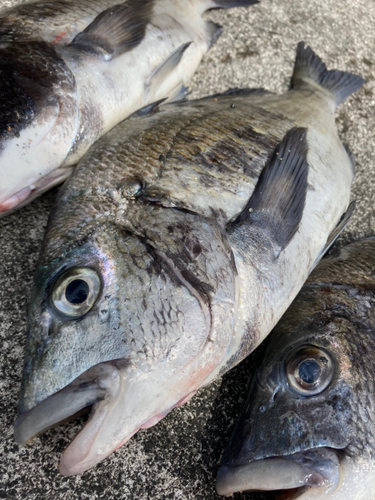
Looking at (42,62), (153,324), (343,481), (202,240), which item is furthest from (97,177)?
(343,481)

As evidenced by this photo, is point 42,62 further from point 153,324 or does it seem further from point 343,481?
point 343,481

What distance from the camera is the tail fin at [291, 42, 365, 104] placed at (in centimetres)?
256

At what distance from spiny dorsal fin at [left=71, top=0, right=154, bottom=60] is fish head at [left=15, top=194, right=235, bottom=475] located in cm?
109

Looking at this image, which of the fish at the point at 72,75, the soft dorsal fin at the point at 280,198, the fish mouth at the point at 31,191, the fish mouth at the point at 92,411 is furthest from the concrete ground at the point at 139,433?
the soft dorsal fin at the point at 280,198

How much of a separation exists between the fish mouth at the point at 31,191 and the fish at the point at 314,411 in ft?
3.96

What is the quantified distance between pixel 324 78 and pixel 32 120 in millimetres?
1738

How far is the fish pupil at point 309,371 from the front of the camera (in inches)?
58.4

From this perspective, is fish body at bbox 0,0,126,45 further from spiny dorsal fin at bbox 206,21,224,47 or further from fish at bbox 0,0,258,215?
spiny dorsal fin at bbox 206,21,224,47

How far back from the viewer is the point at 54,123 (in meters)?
1.90

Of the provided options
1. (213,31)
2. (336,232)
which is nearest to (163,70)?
(213,31)

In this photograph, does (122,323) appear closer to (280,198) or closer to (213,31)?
(280,198)

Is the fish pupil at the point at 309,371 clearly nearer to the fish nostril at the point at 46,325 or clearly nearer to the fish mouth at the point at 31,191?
the fish nostril at the point at 46,325

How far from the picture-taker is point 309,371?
1.50m

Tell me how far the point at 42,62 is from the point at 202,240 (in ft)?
3.95
